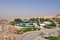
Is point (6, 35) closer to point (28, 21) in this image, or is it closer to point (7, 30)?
point (7, 30)

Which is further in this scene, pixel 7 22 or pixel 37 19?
pixel 37 19

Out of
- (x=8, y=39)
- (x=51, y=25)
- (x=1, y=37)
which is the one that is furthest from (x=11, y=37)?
(x=51, y=25)

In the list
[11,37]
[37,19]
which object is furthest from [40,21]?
[11,37]

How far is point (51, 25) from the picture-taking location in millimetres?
37406

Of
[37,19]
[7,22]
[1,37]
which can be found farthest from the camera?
[37,19]

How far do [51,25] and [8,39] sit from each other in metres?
30.2

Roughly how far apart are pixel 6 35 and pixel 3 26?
45cm

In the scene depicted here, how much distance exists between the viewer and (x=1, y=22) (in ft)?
24.5

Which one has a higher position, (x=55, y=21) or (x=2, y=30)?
(x=2, y=30)

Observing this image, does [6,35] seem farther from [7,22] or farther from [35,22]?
[35,22]

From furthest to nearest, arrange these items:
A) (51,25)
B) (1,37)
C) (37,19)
→ (37,19) → (51,25) → (1,37)

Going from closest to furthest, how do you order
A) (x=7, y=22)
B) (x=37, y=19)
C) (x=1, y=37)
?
1. (x=1, y=37)
2. (x=7, y=22)
3. (x=37, y=19)

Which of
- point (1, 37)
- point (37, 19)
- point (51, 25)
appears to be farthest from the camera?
point (37, 19)

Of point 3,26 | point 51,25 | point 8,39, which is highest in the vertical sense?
point 3,26
